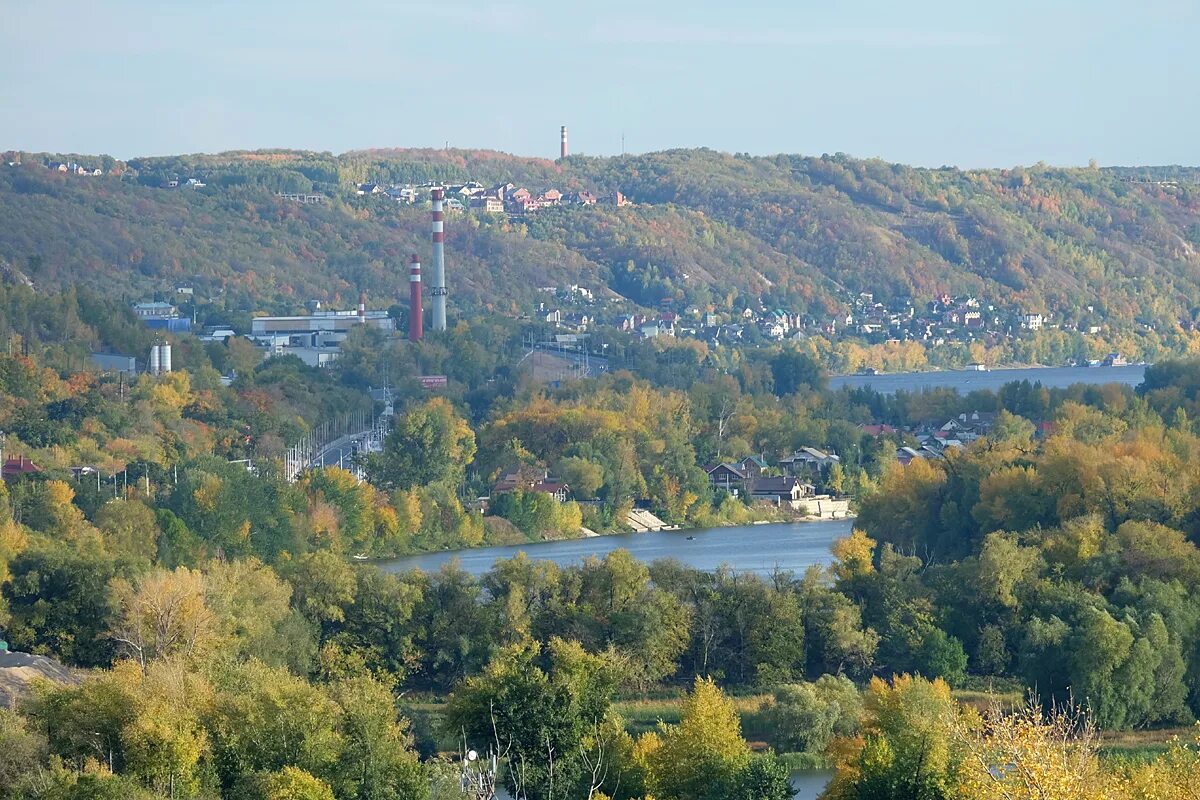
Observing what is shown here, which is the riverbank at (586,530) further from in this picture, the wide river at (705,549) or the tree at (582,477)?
the tree at (582,477)

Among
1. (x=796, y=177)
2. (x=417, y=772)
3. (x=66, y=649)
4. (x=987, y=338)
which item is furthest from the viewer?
(x=796, y=177)

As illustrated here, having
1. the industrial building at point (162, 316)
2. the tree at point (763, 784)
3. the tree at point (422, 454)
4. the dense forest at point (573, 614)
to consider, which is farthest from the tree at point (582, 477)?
the industrial building at point (162, 316)

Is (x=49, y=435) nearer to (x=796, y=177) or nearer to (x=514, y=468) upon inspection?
(x=514, y=468)

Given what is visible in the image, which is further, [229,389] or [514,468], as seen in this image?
[229,389]

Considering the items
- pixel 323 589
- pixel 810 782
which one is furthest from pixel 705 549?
pixel 810 782

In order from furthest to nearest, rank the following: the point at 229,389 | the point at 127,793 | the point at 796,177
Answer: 1. the point at 796,177
2. the point at 229,389
3. the point at 127,793

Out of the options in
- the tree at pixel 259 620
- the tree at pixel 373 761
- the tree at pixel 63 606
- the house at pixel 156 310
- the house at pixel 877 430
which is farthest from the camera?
the house at pixel 156 310

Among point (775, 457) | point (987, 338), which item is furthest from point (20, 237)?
point (775, 457)
